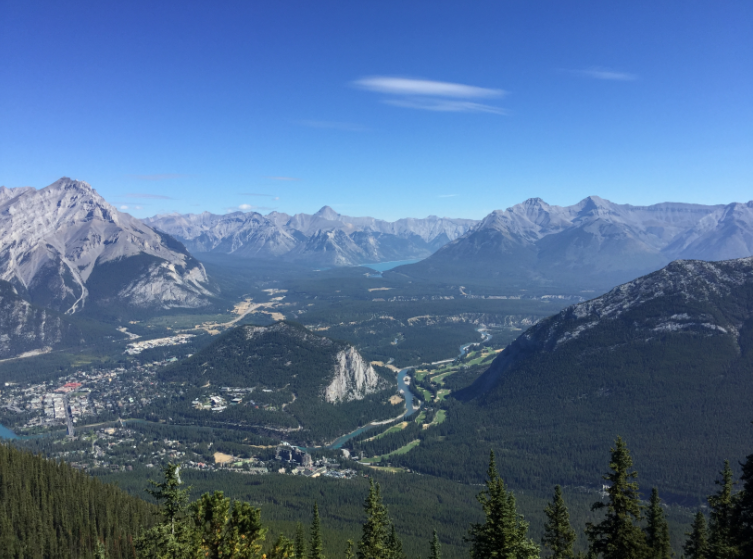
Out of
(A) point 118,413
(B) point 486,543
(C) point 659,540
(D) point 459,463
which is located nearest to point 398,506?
(D) point 459,463

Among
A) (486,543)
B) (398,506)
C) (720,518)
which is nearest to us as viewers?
(486,543)

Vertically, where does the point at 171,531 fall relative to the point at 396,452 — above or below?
above

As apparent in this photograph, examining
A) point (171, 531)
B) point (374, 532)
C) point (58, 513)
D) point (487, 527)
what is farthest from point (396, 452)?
point (171, 531)

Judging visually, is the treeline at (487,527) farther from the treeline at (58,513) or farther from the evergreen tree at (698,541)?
the treeline at (58,513)

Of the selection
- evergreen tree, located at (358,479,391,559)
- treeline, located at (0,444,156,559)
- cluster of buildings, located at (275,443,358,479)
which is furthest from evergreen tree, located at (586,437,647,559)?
cluster of buildings, located at (275,443,358,479)

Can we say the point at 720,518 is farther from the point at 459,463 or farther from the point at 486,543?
the point at 459,463

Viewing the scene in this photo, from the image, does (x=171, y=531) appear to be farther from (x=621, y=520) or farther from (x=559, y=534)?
(x=559, y=534)
